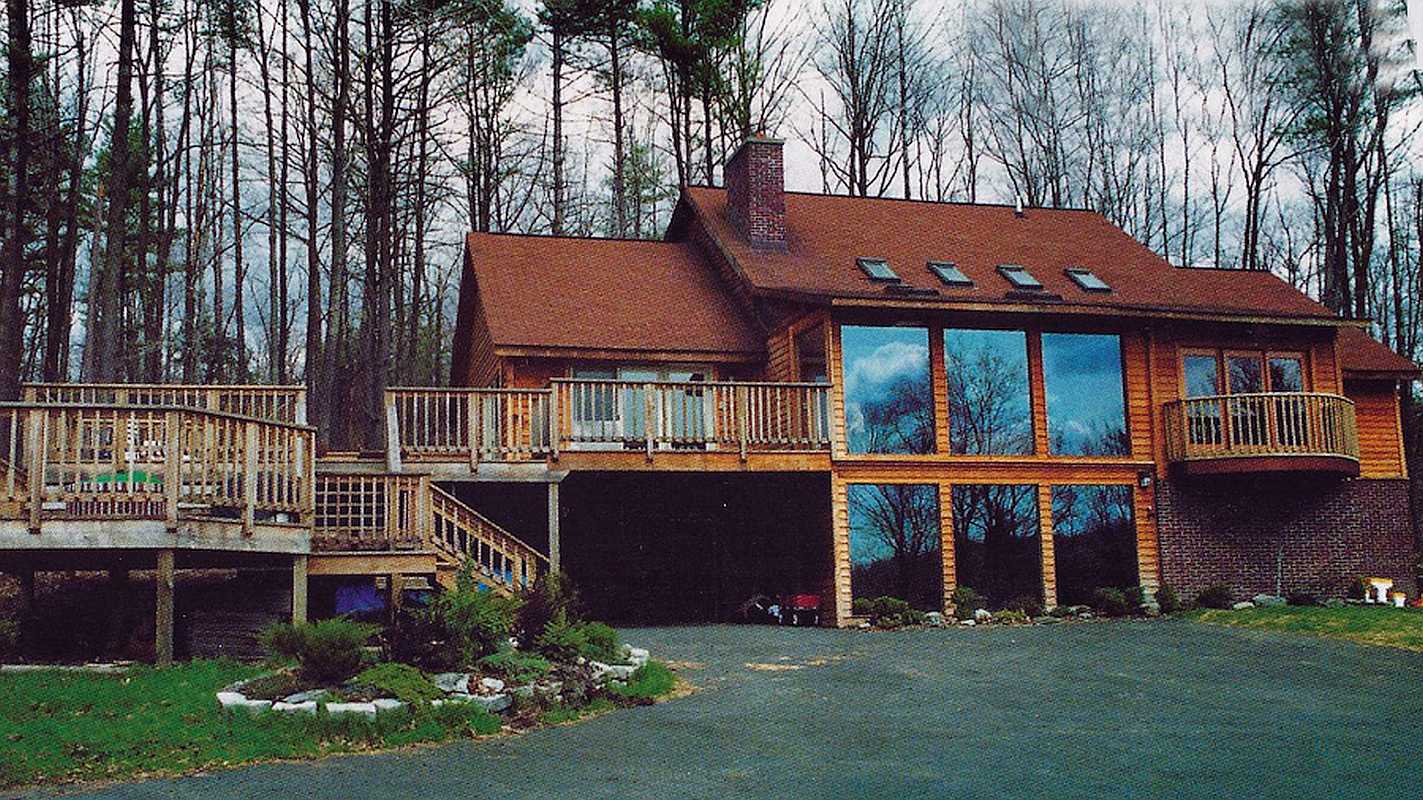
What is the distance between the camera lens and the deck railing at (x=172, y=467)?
36.8 ft

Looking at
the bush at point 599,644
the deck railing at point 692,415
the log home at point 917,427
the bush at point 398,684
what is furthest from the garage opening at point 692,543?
the bush at point 398,684

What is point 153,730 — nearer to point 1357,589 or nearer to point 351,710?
point 351,710

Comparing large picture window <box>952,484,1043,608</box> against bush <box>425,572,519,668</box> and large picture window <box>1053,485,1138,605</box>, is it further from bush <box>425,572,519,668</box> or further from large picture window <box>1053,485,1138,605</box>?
bush <box>425,572,519,668</box>

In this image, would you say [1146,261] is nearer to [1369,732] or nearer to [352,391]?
[1369,732]

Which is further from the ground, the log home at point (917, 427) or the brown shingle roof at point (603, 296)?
the brown shingle roof at point (603, 296)

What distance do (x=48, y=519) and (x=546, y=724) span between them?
4.92 meters

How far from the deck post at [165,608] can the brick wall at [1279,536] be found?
14.5m

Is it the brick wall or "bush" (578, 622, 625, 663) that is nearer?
"bush" (578, 622, 625, 663)

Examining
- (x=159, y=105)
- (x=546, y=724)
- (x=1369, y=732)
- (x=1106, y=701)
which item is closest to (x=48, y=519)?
(x=546, y=724)

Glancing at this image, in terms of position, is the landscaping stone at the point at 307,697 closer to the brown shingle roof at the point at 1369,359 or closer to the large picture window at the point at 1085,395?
the large picture window at the point at 1085,395

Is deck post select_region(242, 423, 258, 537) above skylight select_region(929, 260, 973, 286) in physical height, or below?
below

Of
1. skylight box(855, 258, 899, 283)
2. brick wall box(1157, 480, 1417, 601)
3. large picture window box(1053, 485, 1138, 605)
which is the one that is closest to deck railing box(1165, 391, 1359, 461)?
brick wall box(1157, 480, 1417, 601)

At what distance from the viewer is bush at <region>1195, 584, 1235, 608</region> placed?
64.8 feet

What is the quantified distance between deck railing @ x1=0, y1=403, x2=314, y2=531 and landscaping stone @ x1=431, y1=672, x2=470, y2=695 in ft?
10.1
